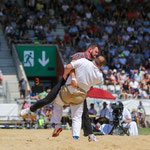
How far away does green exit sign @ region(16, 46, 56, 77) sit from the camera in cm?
2286

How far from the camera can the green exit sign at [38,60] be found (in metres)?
22.9

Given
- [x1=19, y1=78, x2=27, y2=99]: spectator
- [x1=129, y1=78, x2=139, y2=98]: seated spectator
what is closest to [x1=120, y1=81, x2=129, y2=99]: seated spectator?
[x1=129, y1=78, x2=139, y2=98]: seated spectator

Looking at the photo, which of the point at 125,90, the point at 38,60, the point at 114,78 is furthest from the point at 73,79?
the point at 38,60

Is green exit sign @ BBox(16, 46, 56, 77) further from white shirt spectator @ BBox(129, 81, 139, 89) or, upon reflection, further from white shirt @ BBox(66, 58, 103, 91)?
white shirt @ BBox(66, 58, 103, 91)

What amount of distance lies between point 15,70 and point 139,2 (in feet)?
38.9

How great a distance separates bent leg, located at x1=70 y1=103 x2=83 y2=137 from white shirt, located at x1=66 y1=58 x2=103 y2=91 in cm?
40

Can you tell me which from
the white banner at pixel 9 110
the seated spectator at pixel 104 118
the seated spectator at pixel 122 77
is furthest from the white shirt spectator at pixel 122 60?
the seated spectator at pixel 104 118

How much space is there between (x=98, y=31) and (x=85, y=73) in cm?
1754

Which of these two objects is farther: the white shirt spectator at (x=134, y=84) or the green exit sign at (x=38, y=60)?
the green exit sign at (x=38, y=60)

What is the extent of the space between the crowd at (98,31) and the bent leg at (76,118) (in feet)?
40.3

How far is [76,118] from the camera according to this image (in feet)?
24.5

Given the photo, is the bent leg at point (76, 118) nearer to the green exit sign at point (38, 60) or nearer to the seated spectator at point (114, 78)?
the seated spectator at point (114, 78)

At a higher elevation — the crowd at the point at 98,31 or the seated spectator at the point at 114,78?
the crowd at the point at 98,31

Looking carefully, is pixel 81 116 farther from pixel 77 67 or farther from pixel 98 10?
pixel 98 10
